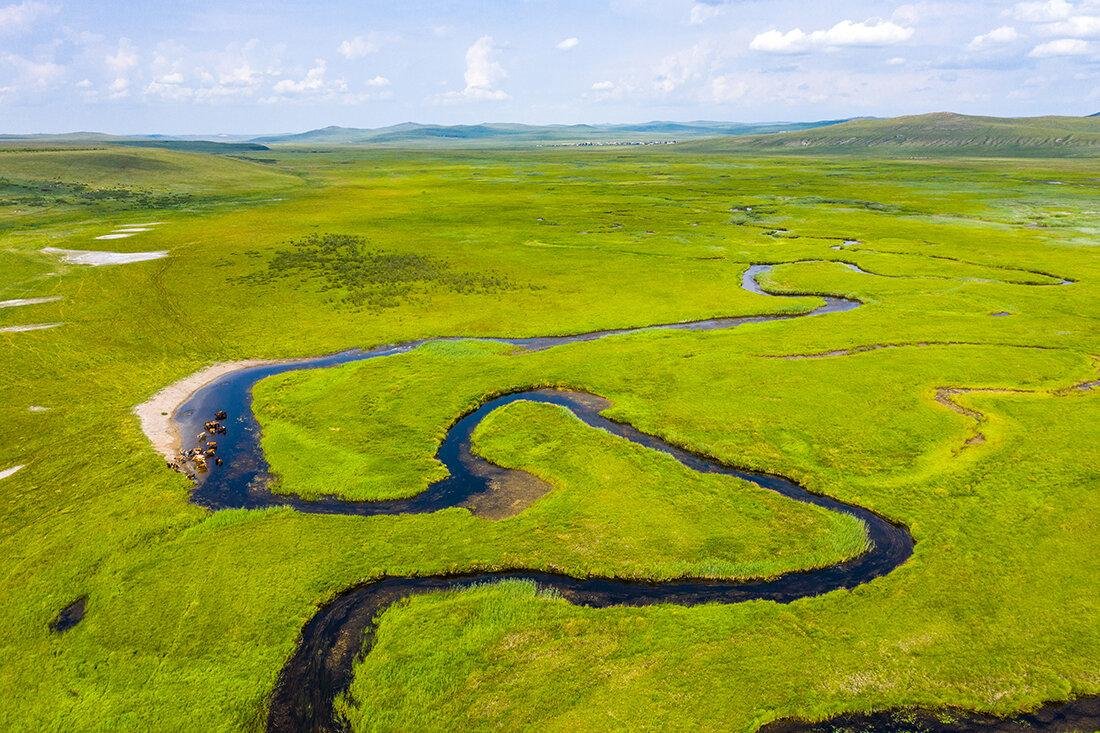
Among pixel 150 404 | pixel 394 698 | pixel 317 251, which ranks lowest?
pixel 394 698

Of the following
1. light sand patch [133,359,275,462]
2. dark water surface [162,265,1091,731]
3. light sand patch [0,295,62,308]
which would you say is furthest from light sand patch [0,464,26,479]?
light sand patch [0,295,62,308]

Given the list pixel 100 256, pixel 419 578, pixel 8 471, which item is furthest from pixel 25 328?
pixel 419 578

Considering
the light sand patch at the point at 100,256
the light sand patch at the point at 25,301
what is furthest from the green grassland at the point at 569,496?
the light sand patch at the point at 100,256

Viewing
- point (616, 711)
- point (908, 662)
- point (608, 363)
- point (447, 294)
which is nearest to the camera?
point (616, 711)

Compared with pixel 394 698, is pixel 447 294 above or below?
above

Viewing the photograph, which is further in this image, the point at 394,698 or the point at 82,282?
the point at 82,282

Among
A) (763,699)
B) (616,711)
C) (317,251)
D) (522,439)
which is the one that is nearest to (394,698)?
(616,711)

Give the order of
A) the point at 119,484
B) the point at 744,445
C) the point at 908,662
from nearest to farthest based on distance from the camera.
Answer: the point at 908,662
the point at 119,484
the point at 744,445

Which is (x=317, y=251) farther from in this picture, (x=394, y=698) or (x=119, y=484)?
(x=394, y=698)
